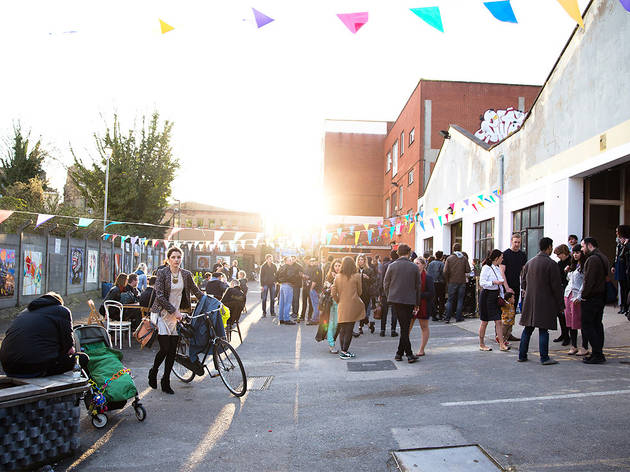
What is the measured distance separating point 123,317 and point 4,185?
25.9 meters

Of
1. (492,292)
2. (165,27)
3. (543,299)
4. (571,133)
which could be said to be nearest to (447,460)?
(543,299)

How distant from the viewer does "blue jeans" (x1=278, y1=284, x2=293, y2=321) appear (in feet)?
45.3

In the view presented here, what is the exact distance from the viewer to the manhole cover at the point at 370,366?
763 centimetres

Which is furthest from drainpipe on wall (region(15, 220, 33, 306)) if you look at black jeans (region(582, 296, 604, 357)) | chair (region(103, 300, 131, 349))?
black jeans (region(582, 296, 604, 357))

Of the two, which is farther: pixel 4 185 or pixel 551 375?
pixel 4 185

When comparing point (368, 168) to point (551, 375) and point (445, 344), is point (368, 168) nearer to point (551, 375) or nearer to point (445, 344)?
point (445, 344)

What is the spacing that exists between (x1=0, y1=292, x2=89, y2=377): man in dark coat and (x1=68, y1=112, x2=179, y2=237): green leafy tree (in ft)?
73.6

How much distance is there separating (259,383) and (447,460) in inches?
138

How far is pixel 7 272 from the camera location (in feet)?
44.5

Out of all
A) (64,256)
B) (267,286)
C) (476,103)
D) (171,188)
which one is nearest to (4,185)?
(171,188)

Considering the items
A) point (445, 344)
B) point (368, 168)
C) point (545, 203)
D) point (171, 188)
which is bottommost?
point (445, 344)

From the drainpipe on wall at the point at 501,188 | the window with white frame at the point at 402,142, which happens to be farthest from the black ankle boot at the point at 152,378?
the window with white frame at the point at 402,142

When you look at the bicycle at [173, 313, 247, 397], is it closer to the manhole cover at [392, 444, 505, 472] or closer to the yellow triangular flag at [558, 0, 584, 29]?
the manhole cover at [392, 444, 505, 472]

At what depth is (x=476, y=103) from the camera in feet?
82.7
